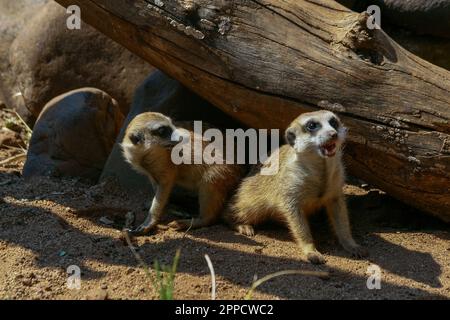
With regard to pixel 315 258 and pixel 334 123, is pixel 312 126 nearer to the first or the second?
pixel 334 123

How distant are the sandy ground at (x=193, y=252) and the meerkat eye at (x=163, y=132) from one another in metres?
0.76

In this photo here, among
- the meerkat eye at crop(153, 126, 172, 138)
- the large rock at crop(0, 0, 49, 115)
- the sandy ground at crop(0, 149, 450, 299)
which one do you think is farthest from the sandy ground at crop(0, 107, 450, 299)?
the large rock at crop(0, 0, 49, 115)

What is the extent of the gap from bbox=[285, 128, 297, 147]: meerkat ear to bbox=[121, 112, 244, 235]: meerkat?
81 centimetres

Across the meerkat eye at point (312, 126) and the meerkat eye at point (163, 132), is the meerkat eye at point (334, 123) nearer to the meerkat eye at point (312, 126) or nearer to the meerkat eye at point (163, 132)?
the meerkat eye at point (312, 126)

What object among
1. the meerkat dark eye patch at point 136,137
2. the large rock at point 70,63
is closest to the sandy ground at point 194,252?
the meerkat dark eye patch at point 136,137

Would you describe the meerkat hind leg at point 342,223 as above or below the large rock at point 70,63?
below

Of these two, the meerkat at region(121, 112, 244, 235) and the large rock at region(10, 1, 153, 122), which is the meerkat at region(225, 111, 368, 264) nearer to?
the meerkat at region(121, 112, 244, 235)

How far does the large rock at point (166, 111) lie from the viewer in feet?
18.8

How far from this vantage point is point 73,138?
6.00 meters

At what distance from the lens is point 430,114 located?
176 inches

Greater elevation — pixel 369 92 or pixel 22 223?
pixel 369 92

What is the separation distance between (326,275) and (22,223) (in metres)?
2.36

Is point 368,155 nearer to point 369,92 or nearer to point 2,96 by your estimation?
point 369,92
